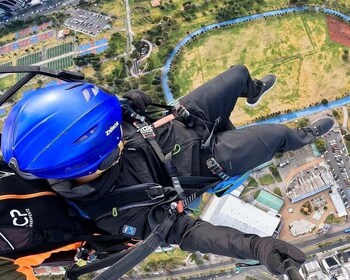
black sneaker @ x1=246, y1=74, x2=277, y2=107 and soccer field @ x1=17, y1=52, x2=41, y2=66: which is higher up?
soccer field @ x1=17, y1=52, x2=41, y2=66

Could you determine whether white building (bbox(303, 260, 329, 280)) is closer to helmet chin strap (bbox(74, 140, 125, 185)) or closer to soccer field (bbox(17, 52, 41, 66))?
helmet chin strap (bbox(74, 140, 125, 185))

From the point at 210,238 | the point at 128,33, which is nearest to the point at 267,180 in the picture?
the point at 128,33

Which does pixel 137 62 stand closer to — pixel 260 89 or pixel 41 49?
pixel 41 49

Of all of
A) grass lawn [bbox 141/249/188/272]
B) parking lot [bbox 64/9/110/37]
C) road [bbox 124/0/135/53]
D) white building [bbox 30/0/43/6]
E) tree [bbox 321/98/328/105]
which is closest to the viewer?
grass lawn [bbox 141/249/188/272]

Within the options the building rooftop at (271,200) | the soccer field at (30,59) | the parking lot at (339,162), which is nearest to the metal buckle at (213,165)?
the building rooftop at (271,200)

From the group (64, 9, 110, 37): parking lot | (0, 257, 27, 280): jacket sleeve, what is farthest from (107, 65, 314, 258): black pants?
(64, 9, 110, 37): parking lot

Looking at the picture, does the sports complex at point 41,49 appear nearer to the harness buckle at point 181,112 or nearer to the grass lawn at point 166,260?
the grass lawn at point 166,260

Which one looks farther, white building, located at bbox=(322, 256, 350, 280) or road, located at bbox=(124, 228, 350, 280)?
road, located at bbox=(124, 228, 350, 280)
